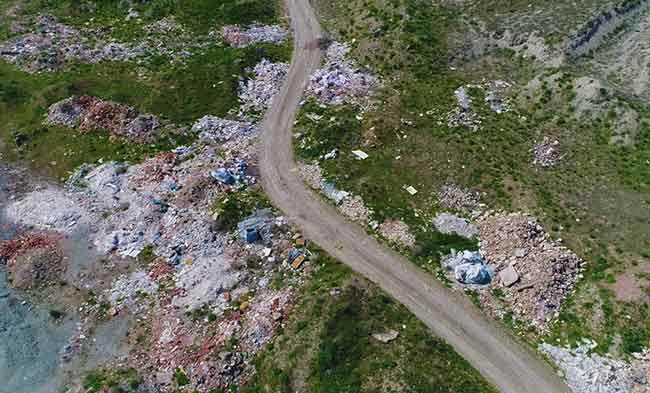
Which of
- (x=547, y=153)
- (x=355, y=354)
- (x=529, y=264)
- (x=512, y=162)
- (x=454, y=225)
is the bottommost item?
(x=355, y=354)

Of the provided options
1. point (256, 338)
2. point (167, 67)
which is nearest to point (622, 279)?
point (256, 338)

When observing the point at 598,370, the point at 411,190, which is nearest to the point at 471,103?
the point at 411,190

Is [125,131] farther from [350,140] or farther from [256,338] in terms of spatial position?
[256,338]

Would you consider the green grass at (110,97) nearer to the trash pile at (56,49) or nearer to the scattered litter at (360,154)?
the trash pile at (56,49)

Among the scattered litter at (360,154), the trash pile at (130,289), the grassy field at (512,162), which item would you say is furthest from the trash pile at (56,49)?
the trash pile at (130,289)

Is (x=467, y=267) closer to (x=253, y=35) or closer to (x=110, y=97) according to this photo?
(x=110, y=97)

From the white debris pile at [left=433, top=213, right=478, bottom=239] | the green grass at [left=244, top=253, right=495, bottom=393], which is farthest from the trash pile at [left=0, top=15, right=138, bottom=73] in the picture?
the green grass at [left=244, top=253, right=495, bottom=393]
